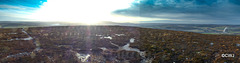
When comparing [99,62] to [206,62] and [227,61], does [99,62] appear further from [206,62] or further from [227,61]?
[227,61]

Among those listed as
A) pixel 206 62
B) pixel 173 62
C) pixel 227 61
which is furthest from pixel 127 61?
pixel 227 61

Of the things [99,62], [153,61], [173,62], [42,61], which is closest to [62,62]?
[42,61]

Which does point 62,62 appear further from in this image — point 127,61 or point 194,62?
point 194,62

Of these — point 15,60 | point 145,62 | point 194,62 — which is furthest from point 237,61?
point 15,60

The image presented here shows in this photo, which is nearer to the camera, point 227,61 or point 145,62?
point 227,61

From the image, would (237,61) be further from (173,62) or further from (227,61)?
(173,62)

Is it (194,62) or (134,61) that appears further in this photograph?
(134,61)

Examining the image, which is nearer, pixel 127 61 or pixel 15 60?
pixel 15 60
